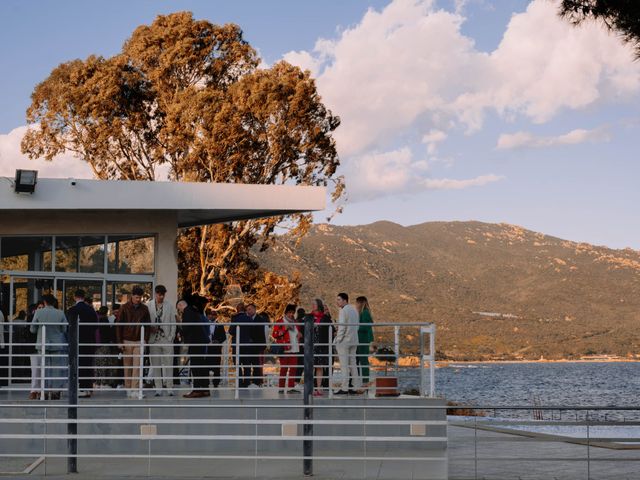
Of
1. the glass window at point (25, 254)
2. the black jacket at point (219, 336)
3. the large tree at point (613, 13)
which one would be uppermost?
the large tree at point (613, 13)

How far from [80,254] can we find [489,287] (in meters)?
121

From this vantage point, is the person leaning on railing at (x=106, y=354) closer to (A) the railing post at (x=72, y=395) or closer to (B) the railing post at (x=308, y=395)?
(A) the railing post at (x=72, y=395)

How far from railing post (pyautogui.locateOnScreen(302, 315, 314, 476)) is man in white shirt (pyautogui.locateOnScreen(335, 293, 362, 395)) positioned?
1811 mm

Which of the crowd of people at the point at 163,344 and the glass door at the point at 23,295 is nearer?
the crowd of people at the point at 163,344

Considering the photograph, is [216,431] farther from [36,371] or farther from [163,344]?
[36,371]

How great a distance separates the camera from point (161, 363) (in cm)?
1817

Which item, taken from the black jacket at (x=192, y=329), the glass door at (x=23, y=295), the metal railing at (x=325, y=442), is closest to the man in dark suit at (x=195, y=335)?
the black jacket at (x=192, y=329)

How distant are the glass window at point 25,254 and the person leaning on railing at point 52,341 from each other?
12.6 ft

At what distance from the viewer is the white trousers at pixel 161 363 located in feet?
59.0

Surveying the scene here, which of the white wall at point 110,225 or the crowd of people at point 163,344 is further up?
the white wall at point 110,225

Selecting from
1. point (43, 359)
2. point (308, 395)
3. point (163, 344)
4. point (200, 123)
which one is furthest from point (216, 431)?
point (200, 123)

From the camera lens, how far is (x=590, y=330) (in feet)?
452

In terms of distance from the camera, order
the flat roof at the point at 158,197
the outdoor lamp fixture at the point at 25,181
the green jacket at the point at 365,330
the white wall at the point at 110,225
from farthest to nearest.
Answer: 1. the white wall at the point at 110,225
2. the flat roof at the point at 158,197
3. the outdoor lamp fixture at the point at 25,181
4. the green jacket at the point at 365,330

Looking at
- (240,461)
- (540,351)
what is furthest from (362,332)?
(540,351)
